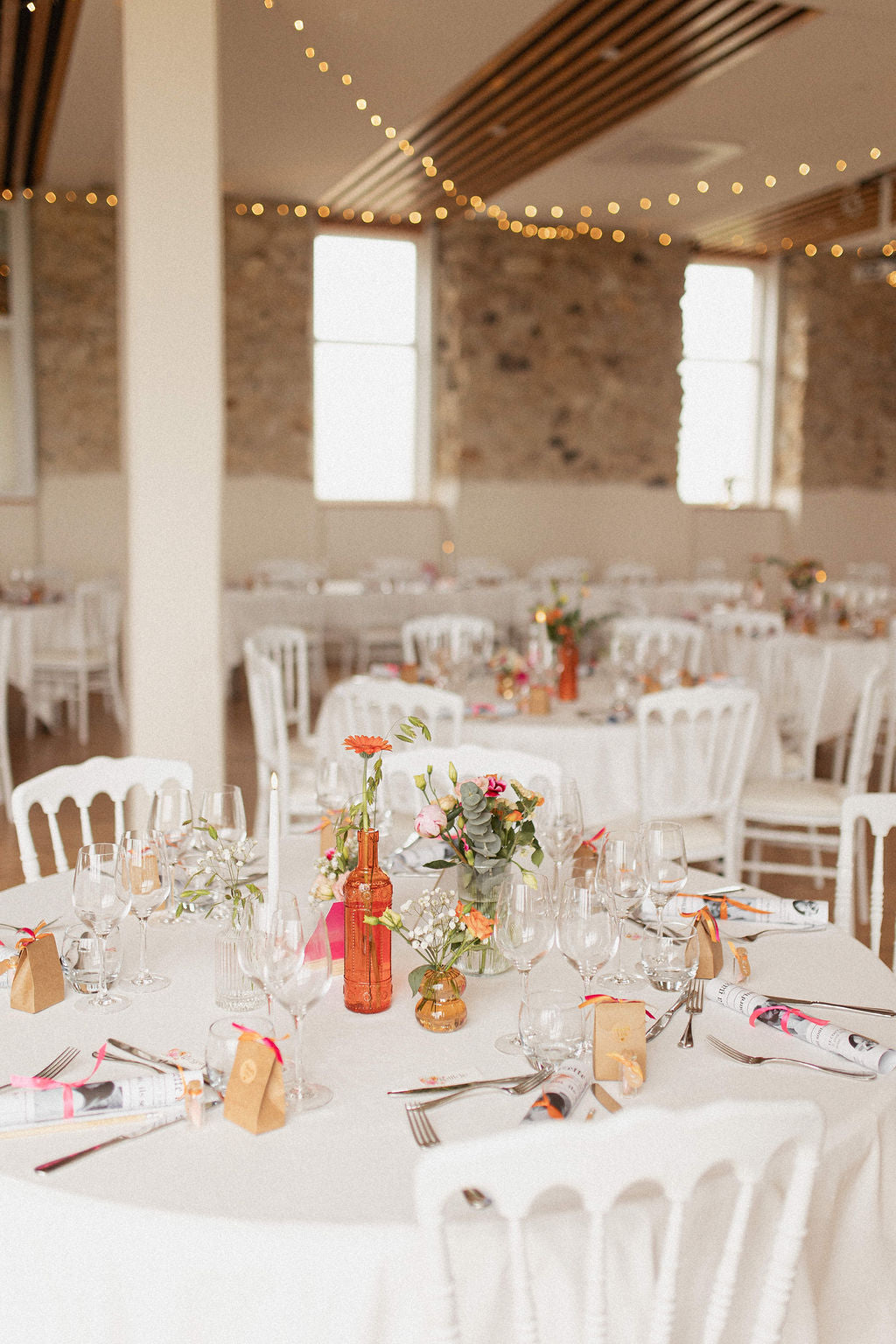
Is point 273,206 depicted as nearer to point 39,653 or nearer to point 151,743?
point 39,653

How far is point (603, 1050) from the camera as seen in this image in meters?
1.48

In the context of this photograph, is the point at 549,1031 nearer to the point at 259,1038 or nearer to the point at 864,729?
the point at 259,1038

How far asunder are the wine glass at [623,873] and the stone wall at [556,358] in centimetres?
925

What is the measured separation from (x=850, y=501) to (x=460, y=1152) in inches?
500

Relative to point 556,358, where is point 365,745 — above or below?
below

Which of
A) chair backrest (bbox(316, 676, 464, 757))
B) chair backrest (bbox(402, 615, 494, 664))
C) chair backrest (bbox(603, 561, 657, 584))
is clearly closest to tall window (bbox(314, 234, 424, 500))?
chair backrest (bbox(603, 561, 657, 584))

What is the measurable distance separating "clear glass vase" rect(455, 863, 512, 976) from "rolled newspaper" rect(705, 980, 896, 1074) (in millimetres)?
335

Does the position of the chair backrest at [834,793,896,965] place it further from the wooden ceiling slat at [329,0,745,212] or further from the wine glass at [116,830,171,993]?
the wooden ceiling slat at [329,0,745,212]

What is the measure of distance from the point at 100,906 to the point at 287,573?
796 centimetres

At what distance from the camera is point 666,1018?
165cm

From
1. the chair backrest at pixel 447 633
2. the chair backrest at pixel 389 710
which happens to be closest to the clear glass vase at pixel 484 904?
the chair backrest at pixel 389 710

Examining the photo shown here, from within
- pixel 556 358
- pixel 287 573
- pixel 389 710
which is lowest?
pixel 389 710

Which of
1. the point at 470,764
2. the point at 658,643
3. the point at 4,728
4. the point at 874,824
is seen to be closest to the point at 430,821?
the point at 470,764

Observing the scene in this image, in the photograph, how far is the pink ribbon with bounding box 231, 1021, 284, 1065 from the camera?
1362mm
